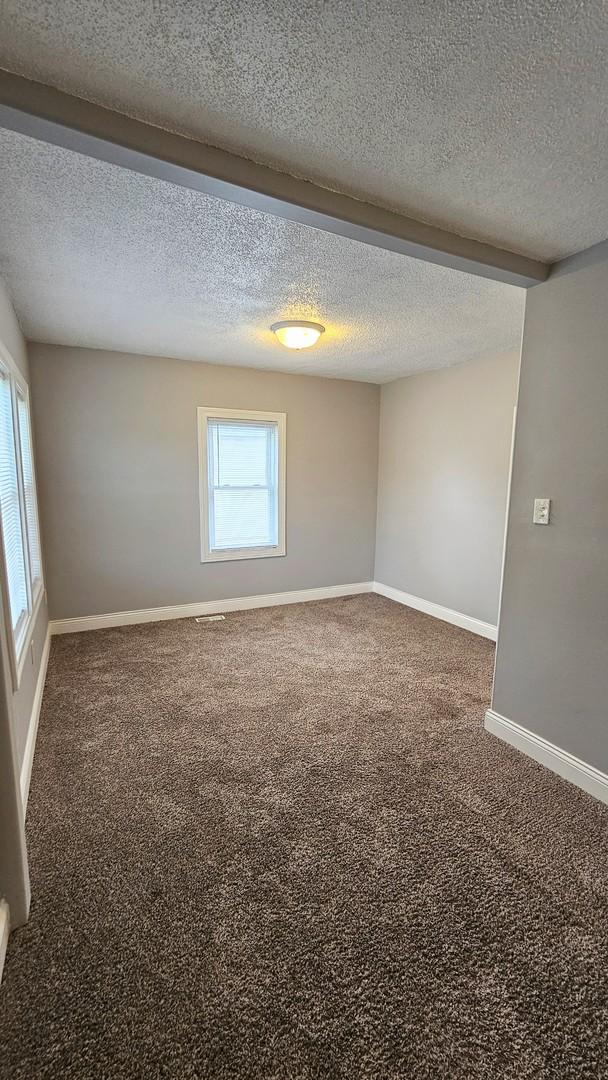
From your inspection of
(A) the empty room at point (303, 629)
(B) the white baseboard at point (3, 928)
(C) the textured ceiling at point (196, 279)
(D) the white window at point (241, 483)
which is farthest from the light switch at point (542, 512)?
(D) the white window at point (241, 483)

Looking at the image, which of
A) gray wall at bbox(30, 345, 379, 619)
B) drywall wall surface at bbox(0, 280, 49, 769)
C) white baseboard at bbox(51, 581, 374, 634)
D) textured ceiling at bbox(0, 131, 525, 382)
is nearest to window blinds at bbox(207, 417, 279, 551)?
gray wall at bbox(30, 345, 379, 619)

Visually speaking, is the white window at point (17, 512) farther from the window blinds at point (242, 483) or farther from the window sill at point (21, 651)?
the window blinds at point (242, 483)

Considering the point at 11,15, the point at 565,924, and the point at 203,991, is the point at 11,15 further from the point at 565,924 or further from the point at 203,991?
the point at 565,924

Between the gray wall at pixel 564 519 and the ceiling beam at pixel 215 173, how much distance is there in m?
0.39

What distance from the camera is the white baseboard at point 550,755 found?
1961mm

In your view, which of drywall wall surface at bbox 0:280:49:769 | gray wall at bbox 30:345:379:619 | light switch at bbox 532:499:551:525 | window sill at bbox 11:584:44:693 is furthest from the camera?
gray wall at bbox 30:345:379:619

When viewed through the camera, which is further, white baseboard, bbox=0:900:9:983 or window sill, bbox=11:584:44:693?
window sill, bbox=11:584:44:693

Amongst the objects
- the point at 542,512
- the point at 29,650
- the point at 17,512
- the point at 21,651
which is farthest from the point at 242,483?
the point at 542,512

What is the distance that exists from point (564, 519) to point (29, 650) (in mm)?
2810

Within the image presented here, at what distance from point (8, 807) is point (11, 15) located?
1996 millimetres

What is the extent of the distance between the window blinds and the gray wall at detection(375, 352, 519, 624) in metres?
1.36

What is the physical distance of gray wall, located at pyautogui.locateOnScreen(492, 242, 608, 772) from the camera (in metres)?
1.90

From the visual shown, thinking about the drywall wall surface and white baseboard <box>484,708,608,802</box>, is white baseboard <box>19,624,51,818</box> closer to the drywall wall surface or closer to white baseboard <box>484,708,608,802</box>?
the drywall wall surface

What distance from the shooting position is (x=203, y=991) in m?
1.19
